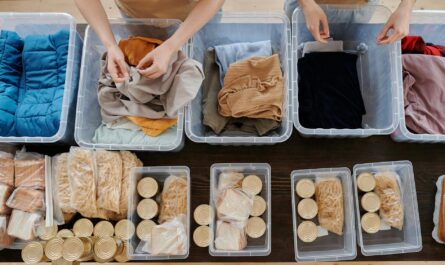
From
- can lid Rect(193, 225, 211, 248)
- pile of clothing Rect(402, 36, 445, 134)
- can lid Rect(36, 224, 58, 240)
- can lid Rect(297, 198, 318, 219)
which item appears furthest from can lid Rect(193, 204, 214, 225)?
pile of clothing Rect(402, 36, 445, 134)

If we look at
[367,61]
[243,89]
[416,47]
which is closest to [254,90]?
[243,89]

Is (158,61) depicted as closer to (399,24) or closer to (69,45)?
(69,45)

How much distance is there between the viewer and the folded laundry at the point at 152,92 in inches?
34.9

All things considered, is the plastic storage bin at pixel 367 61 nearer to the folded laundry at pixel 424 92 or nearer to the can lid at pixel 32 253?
the folded laundry at pixel 424 92

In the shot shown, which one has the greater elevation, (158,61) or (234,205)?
(158,61)

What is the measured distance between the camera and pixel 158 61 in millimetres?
828

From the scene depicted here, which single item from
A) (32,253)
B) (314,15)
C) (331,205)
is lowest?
(32,253)

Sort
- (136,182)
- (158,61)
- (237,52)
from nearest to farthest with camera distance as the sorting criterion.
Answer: (158,61) → (136,182) → (237,52)

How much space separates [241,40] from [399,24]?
0.43m

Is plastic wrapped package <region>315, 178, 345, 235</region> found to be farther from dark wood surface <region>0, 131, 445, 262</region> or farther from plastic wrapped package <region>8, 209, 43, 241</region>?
plastic wrapped package <region>8, 209, 43, 241</region>

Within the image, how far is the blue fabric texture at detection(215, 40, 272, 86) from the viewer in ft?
3.41

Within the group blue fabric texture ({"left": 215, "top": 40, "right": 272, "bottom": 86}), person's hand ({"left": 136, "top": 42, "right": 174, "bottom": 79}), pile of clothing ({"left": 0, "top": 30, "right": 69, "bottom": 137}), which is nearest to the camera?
person's hand ({"left": 136, "top": 42, "right": 174, "bottom": 79})

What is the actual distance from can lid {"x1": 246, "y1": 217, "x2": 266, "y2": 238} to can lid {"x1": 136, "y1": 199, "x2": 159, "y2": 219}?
23cm

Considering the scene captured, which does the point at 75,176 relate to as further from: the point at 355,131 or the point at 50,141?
the point at 355,131
